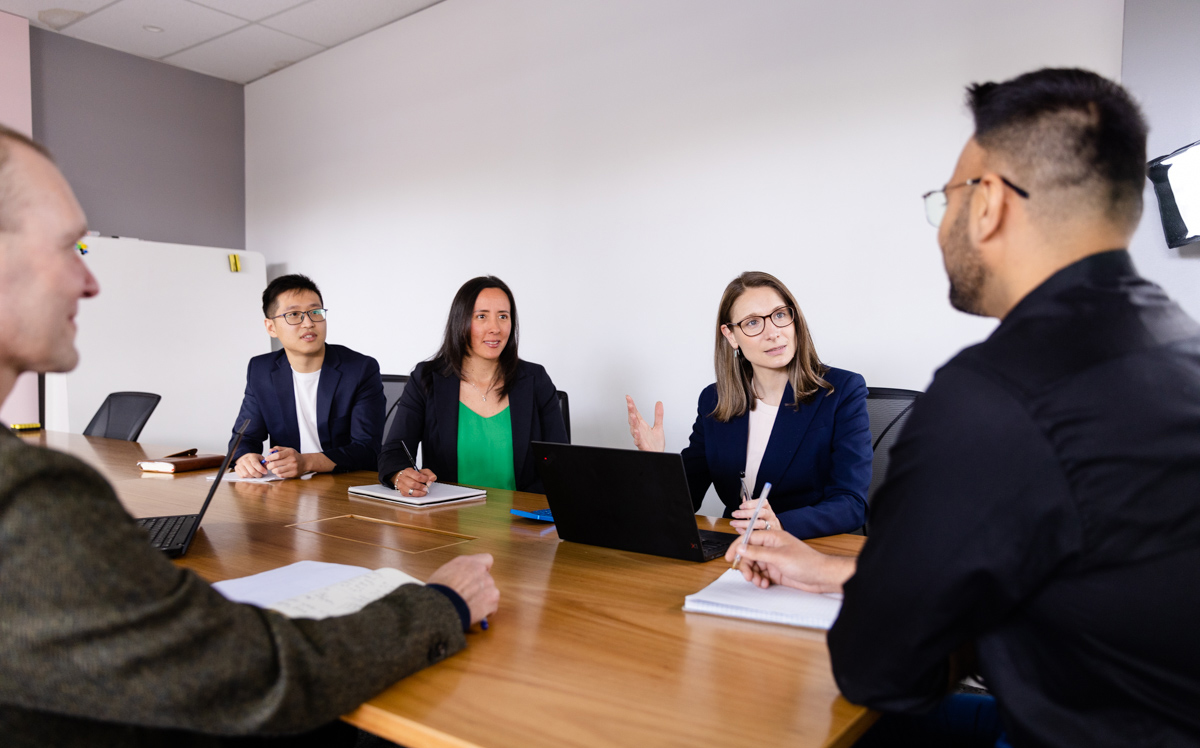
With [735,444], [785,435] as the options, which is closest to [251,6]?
[735,444]

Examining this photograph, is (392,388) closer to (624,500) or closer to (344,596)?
(624,500)

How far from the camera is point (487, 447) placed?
9.48ft

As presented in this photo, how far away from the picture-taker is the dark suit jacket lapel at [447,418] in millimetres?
2857

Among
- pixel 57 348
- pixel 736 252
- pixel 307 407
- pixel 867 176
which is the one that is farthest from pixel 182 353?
pixel 57 348

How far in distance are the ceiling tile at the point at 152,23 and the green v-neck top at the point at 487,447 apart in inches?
135

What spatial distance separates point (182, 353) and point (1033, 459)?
17.8ft

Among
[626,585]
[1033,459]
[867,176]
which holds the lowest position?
[626,585]

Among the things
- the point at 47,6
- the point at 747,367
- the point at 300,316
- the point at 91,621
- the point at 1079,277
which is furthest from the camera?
the point at 47,6

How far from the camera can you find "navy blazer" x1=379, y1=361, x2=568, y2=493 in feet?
9.38

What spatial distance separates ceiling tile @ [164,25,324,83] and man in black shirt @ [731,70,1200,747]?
5164 mm

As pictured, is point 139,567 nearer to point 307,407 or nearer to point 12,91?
point 307,407

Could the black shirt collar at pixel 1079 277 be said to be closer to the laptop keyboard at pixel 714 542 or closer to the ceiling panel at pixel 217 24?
the laptop keyboard at pixel 714 542

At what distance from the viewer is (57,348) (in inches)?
34.4

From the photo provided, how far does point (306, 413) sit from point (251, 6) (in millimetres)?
2839
